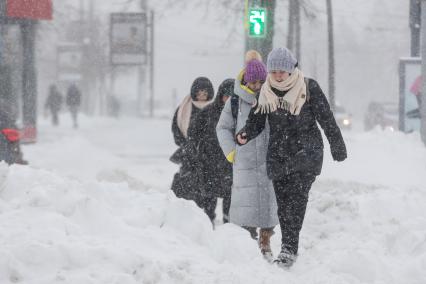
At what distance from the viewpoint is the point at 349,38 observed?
283 feet

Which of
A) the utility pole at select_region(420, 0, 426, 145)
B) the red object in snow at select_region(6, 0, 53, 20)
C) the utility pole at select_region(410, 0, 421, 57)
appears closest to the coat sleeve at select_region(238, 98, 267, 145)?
the utility pole at select_region(420, 0, 426, 145)

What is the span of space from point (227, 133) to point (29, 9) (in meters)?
13.9

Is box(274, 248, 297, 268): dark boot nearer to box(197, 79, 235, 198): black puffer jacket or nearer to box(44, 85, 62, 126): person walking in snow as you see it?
box(197, 79, 235, 198): black puffer jacket

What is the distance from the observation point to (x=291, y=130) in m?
5.72

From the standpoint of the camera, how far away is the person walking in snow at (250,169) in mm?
6074

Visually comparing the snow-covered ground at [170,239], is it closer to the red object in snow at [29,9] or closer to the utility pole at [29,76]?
the red object in snow at [29,9]

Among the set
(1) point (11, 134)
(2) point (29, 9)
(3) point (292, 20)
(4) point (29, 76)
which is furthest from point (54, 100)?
(1) point (11, 134)

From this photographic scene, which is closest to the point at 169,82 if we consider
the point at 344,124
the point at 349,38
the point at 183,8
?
Result: the point at 349,38

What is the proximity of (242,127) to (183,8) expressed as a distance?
1113 cm

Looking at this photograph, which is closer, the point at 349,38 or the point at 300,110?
the point at 300,110

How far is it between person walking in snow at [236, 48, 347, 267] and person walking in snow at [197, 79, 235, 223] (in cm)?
110

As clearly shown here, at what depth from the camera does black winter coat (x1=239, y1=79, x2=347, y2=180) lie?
18.6ft

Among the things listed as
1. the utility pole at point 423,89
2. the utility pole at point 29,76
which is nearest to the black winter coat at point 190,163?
the utility pole at point 423,89

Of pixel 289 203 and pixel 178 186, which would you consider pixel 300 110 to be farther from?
pixel 178 186
